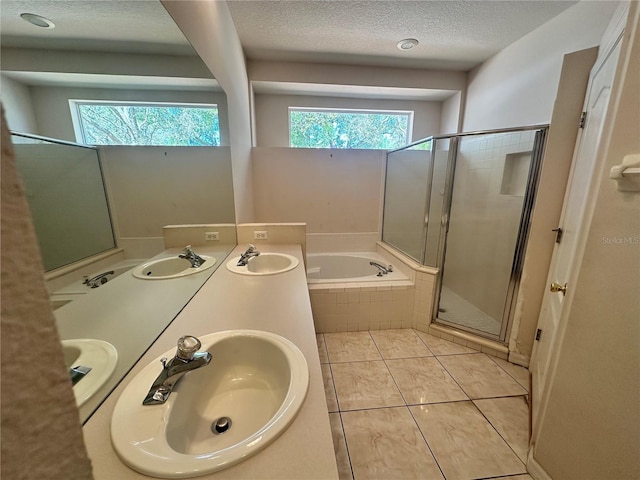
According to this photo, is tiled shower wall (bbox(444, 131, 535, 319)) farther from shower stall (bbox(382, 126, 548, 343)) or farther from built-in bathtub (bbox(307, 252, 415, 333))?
built-in bathtub (bbox(307, 252, 415, 333))

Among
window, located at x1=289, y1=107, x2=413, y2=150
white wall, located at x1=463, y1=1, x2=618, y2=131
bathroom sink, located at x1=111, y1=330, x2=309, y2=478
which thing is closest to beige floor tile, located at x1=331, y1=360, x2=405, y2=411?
bathroom sink, located at x1=111, y1=330, x2=309, y2=478

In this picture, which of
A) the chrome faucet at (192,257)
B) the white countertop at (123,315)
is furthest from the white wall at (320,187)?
the white countertop at (123,315)

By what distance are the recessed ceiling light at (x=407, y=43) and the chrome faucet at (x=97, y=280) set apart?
2.85m

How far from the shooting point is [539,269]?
5.42ft

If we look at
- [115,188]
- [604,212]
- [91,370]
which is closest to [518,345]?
[604,212]

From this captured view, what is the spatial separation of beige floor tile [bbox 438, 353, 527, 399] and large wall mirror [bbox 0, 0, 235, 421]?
174 centimetres

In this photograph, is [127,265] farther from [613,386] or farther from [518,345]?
[518,345]

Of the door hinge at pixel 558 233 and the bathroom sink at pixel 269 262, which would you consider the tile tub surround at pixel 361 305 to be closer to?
the bathroom sink at pixel 269 262

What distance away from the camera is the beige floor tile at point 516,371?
1629 mm

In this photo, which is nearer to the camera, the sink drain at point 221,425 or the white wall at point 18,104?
the white wall at point 18,104

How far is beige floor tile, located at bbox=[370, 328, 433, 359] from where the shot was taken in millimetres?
1881

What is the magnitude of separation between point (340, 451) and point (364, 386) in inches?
17.0

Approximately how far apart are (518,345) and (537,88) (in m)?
2.05

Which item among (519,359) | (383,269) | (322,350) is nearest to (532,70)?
(383,269)
